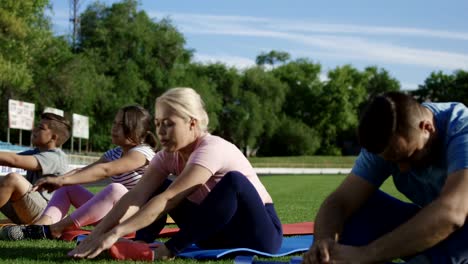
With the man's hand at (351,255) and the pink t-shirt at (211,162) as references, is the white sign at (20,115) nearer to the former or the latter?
the pink t-shirt at (211,162)

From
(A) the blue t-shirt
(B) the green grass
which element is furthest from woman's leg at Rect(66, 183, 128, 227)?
(B) the green grass

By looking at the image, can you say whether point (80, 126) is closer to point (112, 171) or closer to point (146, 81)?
point (146, 81)

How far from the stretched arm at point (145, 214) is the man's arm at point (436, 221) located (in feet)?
6.17

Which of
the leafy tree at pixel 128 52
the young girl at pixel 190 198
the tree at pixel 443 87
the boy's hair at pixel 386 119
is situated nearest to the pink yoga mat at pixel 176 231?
the young girl at pixel 190 198

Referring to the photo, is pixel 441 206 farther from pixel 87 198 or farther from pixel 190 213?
pixel 87 198

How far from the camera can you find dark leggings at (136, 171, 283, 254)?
486cm

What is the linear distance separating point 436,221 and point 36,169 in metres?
4.59

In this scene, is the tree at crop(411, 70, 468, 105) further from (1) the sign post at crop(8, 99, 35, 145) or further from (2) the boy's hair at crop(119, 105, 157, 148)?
(2) the boy's hair at crop(119, 105, 157, 148)

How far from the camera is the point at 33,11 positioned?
41.9 m

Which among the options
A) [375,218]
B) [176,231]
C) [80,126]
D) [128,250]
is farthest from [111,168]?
[80,126]

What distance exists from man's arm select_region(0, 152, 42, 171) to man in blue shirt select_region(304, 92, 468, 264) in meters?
3.52

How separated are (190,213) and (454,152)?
87.5 inches

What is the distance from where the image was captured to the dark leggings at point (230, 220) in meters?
4.86

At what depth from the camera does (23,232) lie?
6398mm
